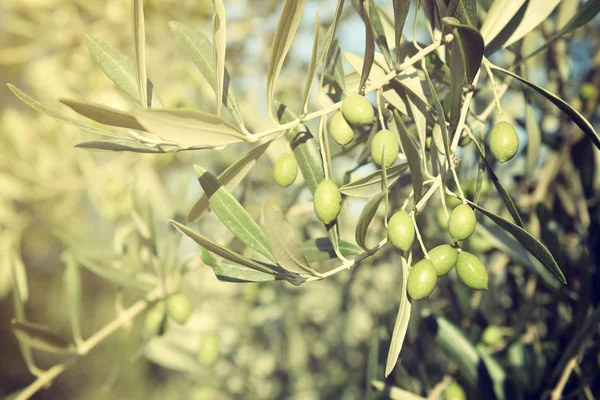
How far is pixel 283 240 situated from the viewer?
562 millimetres

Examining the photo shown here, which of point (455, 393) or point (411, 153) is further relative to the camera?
point (455, 393)

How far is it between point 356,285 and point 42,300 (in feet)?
10.0

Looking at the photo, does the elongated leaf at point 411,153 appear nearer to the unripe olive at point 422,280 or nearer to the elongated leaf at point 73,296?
Answer: the unripe olive at point 422,280

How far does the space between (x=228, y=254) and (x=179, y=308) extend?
519 mm

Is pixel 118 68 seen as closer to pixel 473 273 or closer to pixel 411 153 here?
pixel 411 153

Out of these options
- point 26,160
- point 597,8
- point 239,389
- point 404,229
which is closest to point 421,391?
point 404,229

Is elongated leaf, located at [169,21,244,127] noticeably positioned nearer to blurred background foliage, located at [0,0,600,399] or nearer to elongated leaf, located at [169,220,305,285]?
elongated leaf, located at [169,220,305,285]

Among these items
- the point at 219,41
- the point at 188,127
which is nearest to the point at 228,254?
the point at 188,127

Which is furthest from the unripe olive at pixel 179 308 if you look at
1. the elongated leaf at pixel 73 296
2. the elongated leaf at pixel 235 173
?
the elongated leaf at pixel 235 173

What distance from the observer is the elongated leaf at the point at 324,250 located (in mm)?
703

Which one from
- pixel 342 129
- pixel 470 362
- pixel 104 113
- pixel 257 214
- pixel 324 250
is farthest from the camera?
pixel 257 214

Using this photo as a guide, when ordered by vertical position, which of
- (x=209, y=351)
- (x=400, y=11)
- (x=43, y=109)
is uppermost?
(x=400, y=11)

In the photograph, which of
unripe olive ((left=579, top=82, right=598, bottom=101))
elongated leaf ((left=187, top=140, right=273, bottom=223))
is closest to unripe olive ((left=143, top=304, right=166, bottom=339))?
elongated leaf ((left=187, top=140, right=273, bottom=223))

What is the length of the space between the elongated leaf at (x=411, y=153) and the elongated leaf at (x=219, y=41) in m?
0.24
